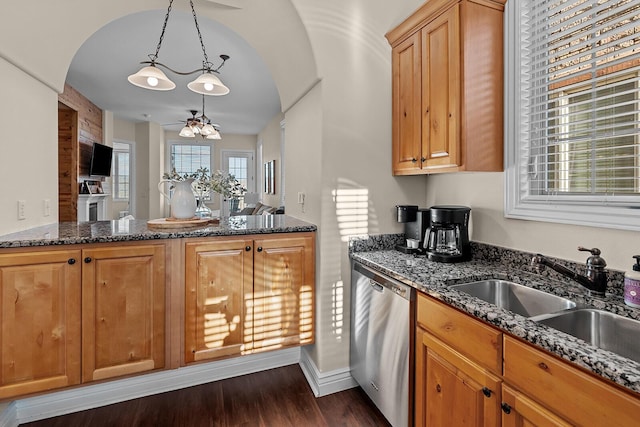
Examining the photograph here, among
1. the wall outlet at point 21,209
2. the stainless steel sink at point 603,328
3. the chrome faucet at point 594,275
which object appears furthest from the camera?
the wall outlet at point 21,209

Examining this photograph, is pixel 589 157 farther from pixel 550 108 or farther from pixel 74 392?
pixel 74 392

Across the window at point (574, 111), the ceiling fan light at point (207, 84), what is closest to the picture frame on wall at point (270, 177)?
the ceiling fan light at point (207, 84)

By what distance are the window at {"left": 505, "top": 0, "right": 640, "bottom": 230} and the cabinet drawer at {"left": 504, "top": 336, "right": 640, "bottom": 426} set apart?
755 mm

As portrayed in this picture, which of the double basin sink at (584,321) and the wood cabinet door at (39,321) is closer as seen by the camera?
the double basin sink at (584,321)

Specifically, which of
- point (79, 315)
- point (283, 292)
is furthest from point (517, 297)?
point (79, 315)

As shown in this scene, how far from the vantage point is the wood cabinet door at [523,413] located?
0.97 meters

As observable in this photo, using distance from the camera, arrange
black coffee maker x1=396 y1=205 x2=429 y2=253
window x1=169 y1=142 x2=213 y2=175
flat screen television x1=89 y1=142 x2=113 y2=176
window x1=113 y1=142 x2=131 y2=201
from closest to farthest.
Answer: black coffee maker x1=396 y1=205 x2=429 y2=253
flat screen television x1=89 y1=142 x2=113 y2=176
window x1=113 y1=142 x2=131 y2=201
window x1=169 y1=142 x2=213 y2=175

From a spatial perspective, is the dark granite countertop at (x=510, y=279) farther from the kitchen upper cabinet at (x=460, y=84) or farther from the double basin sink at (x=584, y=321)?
the kitchen upper cabinet at (x=460, y=84)

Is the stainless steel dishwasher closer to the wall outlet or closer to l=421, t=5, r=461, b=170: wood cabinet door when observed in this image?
l=421, t=5, r=461, b=170: wood cabinet door

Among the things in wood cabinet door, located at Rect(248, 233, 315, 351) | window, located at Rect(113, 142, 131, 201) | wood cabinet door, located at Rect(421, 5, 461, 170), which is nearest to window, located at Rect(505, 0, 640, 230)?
wood cabinet door, located at Rect(421, 5, 461, 170)

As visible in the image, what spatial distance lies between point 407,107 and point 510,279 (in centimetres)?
122

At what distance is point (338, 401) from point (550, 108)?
83.5 inches

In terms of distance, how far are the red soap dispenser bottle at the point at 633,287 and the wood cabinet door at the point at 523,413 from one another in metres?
0.57

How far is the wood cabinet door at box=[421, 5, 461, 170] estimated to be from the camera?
68.0 inches
